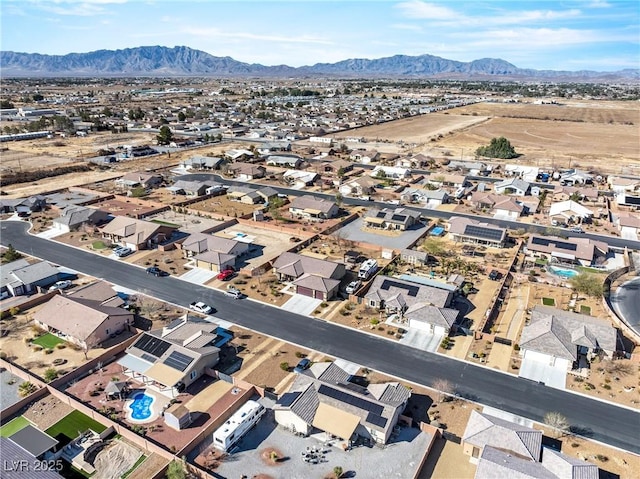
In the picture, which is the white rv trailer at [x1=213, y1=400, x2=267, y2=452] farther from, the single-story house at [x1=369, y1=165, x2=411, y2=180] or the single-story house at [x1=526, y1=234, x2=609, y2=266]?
the single-story house at [x1=369, y1=165, x2=411, y2=180]

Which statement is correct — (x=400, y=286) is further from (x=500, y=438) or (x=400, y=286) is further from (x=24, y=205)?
(x=24, y=205)

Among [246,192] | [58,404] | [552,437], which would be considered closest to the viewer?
[552,437]

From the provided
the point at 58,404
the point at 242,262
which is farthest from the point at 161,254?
the point at 58,404

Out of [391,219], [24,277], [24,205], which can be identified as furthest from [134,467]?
[24,205]

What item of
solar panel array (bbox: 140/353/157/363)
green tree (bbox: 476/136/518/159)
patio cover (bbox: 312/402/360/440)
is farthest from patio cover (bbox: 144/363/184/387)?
green tree (bbox: 476/136/518/159)

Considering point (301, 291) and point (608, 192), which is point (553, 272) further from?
point (608, 192)

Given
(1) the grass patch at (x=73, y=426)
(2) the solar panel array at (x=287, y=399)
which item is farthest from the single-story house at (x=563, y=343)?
(1) the grass patch at (x=73, y=426)
